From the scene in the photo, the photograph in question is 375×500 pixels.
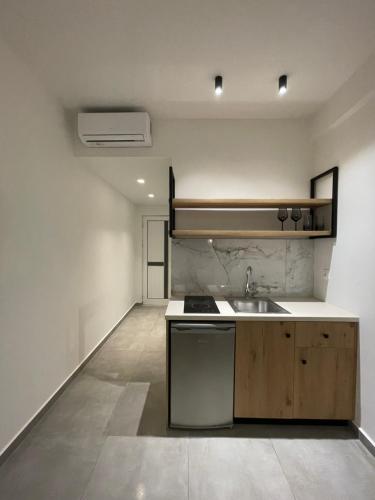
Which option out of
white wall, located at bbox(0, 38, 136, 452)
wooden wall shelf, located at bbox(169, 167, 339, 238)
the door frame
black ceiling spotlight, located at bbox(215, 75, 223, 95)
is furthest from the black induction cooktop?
the door frame

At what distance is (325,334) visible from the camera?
192cm

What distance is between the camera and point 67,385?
2.51 metres

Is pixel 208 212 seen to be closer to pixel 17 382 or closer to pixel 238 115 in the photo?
pixel 238 115

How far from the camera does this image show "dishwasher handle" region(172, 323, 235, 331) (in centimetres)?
192

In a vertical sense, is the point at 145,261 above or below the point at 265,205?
below

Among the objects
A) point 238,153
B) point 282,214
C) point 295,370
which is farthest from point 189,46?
point 295,370

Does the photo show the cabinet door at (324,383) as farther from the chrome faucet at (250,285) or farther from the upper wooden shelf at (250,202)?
the upper wooden shelf at (250,202)

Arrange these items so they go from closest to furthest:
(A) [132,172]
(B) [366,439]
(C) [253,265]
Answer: (B) [366,439], (C) [253,265], (A) [132,172]

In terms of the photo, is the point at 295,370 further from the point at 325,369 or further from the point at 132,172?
the point at 132,172

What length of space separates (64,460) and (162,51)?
283 centimetres

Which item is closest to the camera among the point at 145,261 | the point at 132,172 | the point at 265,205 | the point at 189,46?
the point at 189,46

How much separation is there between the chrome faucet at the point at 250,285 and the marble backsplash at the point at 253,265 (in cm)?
4

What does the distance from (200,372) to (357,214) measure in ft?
5.63

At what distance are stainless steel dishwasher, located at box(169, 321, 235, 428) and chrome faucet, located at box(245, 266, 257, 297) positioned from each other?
0.74 m
